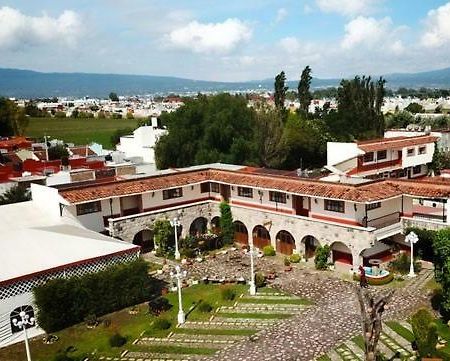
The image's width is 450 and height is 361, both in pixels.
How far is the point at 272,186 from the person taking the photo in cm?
3659

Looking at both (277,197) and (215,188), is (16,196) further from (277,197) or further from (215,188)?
(277,197)

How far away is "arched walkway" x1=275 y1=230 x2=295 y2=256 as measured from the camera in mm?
36500

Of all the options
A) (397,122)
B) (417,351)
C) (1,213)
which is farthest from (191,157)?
(397,122)

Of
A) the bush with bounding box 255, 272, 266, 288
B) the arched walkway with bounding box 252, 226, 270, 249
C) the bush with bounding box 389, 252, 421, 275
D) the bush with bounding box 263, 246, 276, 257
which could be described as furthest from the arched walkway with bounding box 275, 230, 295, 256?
the bush with bounding box 389, 252, 421, 275

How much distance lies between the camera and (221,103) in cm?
5491

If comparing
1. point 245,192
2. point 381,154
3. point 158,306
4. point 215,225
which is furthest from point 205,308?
A: point 381,154

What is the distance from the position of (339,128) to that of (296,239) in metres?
37.5

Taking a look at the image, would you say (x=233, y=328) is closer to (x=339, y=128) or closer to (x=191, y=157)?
(x=191, y=157)

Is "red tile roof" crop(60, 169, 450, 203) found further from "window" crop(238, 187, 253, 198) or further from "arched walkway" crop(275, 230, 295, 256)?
"arched walkway" crop(275, 230, 295, 256)

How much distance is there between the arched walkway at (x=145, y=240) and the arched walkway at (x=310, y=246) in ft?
38.0

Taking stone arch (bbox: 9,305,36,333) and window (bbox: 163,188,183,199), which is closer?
stone arch (bbox: 9,305,36,333)

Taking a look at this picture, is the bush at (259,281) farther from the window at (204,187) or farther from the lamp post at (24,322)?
the lamp post at (24,322)

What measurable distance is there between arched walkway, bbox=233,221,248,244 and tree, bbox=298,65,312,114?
136 ft

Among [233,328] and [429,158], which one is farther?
[429,158]
